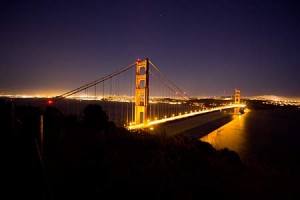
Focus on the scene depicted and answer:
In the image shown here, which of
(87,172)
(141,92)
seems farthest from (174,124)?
(87,172)

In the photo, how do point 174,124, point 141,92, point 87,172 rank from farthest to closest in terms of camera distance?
point 174,124, point 141,92, point 87,172

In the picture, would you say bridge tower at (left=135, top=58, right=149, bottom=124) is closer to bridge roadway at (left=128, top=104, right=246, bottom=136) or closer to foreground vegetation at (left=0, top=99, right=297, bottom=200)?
bridge roadway at (left=128, top=104, right=246, bottom=136)

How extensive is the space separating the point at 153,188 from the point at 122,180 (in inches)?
25.7

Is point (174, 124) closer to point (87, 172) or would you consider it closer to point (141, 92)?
point (141, 92)

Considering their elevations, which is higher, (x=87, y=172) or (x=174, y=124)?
(x=87, y=172)

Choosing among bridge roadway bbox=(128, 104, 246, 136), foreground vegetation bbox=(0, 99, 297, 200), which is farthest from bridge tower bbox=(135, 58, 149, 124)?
foreground vegetation bbox=(0, 99, 297, 200)

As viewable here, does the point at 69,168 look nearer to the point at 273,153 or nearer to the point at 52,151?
the point at 52,151

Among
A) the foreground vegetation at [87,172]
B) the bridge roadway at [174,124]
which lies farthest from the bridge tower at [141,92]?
the foreground vegetation at [87,172]

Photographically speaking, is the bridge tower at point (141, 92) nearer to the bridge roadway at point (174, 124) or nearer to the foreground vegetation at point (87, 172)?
the bridge roadway at point (174, 124)

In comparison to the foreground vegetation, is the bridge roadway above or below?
below

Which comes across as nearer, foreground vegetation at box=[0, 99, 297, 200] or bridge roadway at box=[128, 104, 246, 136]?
foreground vegetation at box=[0, 99, 297, 200]

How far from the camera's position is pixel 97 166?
4879 mm

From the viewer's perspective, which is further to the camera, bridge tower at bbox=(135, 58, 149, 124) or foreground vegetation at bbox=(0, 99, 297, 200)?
bridge tower at bbox=(135, 58, 149, 124)

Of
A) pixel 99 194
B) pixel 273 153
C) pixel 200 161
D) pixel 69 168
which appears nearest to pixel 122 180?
pixel 99 194
